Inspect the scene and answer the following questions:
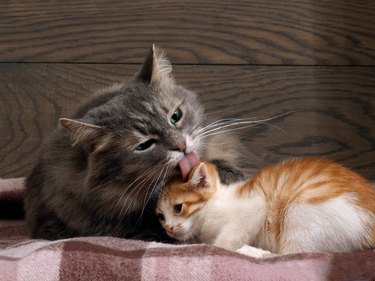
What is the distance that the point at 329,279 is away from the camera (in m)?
1.00

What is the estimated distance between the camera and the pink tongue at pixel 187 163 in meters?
1.42

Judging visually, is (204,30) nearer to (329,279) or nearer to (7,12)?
(7,12)

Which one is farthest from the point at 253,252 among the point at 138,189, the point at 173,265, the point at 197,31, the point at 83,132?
the point at 197,31

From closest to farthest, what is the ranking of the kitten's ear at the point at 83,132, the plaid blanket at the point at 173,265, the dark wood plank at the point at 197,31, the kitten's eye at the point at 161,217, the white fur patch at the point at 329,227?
the plaid blanket at the point at 173,265 < the white fur patch at the point at 329,227 < the kitten's ear at the point at 83,132 < the kitten's eye at the point at 161,217 < the dark wood plank at the point at 197,31

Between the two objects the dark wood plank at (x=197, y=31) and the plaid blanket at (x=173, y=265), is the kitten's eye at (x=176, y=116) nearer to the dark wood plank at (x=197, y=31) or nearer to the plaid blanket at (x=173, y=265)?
the plaid blanket at (x=173, y=265)

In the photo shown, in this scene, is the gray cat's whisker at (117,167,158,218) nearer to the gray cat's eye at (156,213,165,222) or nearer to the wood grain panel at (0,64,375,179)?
the gray cat's eye at (156,213,165,222)

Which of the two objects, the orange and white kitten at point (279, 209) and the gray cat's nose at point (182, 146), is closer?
the orange and white kitten at point (279, 209)

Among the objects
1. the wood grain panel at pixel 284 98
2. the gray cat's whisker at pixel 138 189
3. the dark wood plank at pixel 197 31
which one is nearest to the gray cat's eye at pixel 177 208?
the gray cat's whisker at pixel 138 189

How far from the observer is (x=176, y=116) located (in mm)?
1510

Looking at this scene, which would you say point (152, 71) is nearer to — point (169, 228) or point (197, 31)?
point (169, 228)

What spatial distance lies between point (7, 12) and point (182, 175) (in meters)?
1.25

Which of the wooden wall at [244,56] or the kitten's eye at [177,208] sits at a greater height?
the wooden wall at [244,56]

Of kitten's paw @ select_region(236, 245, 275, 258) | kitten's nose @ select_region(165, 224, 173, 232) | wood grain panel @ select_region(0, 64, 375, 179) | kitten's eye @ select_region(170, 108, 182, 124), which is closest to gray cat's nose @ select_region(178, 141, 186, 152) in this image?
kitten's eye @ select_region(170, 108, 182, 124)

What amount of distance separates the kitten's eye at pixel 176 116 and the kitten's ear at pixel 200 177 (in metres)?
0.17
